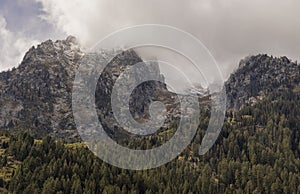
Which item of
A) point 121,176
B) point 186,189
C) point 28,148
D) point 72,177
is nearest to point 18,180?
point 72,177

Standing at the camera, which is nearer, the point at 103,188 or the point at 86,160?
the point at 103,188

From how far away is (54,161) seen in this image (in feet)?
613

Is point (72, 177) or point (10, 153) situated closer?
point (72, 177)

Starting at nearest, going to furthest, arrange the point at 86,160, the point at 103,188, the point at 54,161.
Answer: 1. the point at 103,188
2. the point at 54,161
3. the point at 86,160

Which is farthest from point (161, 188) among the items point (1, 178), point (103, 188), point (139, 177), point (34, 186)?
point (1, 178)

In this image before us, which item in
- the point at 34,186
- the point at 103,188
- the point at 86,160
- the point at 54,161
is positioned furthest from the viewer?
the point at 86,160

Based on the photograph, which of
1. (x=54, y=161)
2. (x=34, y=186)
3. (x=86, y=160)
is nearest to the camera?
(x=34, y=186)

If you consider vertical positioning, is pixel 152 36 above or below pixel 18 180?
above

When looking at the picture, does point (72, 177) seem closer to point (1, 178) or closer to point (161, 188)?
point (1, 178)

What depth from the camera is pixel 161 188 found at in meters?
192

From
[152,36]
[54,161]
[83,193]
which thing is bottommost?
[83,193]

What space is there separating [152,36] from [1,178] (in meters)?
94.3

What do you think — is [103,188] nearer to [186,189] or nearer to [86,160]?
[86,160]

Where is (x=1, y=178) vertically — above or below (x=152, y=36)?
below
